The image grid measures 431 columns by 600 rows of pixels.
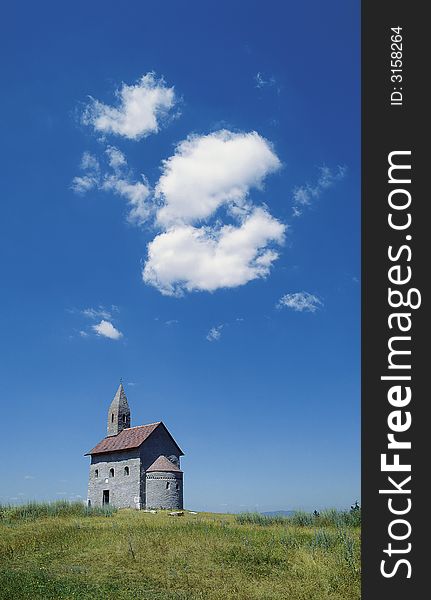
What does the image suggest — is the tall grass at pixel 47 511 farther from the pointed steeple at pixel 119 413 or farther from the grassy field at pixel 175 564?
the pointed steeple at pixel 119 413

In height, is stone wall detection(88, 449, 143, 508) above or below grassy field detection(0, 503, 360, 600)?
below

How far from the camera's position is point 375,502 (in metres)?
6.29

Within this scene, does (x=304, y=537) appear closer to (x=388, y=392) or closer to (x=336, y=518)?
(x=336, y=518)

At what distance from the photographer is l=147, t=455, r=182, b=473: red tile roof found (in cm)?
4441

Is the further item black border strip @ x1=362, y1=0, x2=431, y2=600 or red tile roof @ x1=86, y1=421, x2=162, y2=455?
red tile roof @ x1=86, y1=421, x2=162, y2=455

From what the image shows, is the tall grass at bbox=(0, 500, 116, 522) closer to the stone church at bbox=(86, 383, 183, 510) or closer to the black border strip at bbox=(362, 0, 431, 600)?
the stone church at bbox=(86, 383, 183, 510)

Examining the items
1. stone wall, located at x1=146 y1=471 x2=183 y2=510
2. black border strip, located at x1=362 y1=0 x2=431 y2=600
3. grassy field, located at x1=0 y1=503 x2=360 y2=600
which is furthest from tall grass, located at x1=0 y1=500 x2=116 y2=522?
black border strip, located at x1=362 y1=0 x2=431 y2=600

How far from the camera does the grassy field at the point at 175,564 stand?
37.8 ft

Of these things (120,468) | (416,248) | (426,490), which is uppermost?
(416,248)

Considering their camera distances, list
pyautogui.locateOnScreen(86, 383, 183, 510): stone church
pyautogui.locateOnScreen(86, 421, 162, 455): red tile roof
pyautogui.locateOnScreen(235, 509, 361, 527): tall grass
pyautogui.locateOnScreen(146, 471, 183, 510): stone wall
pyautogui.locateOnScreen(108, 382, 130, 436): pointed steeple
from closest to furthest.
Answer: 1. pyautogui.locateOnScreen(235, 509, 361, 527): tall grass
2. pyautogui.locateOnScreen(146, 471, 183, 510): stone wall
3. pyautogui.locateOnScreen(86, 383, 183, 510): stone church
4. pyautogui.locateOnScreen(86, 421, 162, 455): red tile roof
5. pyautogui.locateOnScreen(108, 382, 130, 436): pointed steeple

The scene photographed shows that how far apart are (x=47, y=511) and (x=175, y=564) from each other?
724 inches

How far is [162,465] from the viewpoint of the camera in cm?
4459

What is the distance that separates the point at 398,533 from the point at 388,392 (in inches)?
64.3

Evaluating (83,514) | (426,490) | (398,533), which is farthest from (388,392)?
(83,514)
